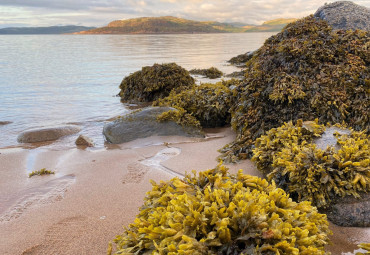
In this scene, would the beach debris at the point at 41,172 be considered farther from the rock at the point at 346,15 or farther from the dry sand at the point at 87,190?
the rock at the point at 346,15

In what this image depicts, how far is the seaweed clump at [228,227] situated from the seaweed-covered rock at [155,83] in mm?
7806

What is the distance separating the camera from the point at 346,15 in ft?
23.0

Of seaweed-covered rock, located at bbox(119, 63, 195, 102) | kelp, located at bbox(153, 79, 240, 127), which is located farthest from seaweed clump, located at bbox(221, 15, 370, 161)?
seaweed-covered rock, located at bbox(119, 63, 195, 102)

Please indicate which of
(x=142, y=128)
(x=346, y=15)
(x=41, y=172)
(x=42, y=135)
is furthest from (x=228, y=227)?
(x=346, y=15)

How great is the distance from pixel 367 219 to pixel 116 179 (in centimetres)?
293

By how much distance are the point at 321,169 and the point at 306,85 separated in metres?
2.26

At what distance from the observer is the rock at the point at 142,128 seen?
19.9ft

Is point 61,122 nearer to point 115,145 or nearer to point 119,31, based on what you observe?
point 115,145

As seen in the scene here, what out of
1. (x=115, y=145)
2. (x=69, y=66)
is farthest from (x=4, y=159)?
(x=69, y=66)

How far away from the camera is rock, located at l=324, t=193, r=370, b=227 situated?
2.85 metres

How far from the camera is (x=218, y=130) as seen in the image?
6.42 meters

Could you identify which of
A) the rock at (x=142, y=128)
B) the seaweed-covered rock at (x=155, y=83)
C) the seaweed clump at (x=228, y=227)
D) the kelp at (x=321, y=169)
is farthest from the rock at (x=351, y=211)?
the seaweed-covered rock at (x=155, y=83)

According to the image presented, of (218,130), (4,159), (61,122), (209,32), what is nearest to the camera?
(4,159)

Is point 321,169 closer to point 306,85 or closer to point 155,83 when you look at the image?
point 306,85
